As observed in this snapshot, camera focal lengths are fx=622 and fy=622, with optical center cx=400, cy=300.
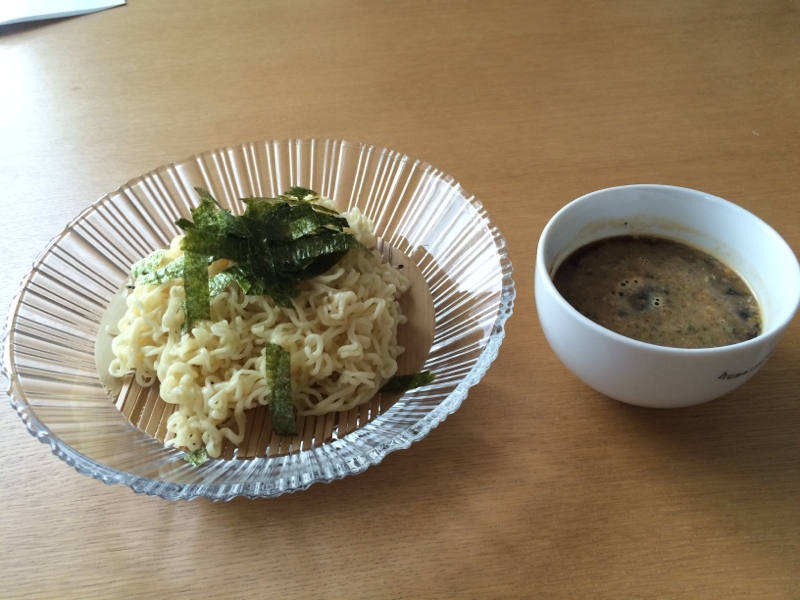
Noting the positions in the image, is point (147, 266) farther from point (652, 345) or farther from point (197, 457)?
point (652, 345)

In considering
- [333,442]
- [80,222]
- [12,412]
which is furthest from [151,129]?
[333,442]

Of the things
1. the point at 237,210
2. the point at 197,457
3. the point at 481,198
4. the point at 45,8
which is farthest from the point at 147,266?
the point at 45,8

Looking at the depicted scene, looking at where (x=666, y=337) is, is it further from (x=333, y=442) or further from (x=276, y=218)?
(x=276, y=218)

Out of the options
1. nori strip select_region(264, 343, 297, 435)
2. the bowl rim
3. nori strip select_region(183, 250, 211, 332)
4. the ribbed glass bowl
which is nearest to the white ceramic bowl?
the bowl rim

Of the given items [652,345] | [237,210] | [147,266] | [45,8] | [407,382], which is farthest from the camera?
[45,8]

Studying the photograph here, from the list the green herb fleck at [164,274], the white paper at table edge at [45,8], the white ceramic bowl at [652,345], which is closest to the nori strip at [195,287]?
the green herb fleck at [164,274]

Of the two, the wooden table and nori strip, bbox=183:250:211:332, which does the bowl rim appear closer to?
the wooden table

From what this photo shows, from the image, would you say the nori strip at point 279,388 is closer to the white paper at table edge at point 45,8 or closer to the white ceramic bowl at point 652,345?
the white ceramic bowl at point 652,345
